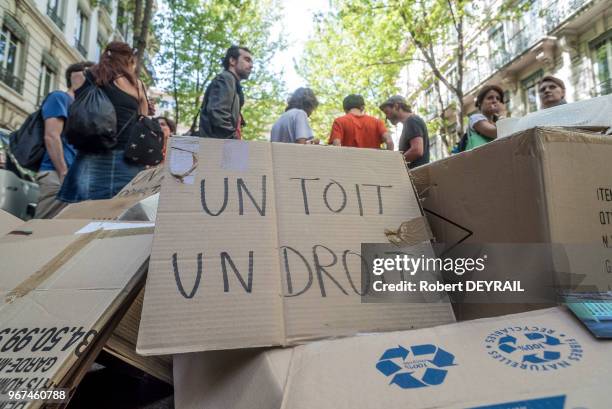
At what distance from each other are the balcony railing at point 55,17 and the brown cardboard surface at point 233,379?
14669 millimetres

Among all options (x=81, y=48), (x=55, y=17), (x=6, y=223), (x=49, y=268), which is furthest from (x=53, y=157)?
(x=81, y=48)

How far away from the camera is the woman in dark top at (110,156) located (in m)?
2.20

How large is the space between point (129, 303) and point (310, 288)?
53cm

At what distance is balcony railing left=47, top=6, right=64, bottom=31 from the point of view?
12.1 metres

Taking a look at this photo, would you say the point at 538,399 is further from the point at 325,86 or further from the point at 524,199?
the point at 325,86

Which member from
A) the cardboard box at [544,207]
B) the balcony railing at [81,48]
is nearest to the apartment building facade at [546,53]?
the cardboard box at [544,207]

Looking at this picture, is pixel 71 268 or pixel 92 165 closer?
pixel 71 268

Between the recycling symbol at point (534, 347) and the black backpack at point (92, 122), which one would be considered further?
the black backpack at point (92, 122)

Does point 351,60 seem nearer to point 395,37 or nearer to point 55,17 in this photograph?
point 395,37

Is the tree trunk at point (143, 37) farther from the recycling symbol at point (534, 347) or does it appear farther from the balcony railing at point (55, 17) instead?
the balcony railing at point (55, 17)

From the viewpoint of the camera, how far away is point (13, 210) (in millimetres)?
3184

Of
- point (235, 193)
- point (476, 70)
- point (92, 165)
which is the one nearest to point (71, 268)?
point (235, 193)

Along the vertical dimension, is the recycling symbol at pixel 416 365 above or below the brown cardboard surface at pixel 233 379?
above

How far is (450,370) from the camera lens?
69 cm
